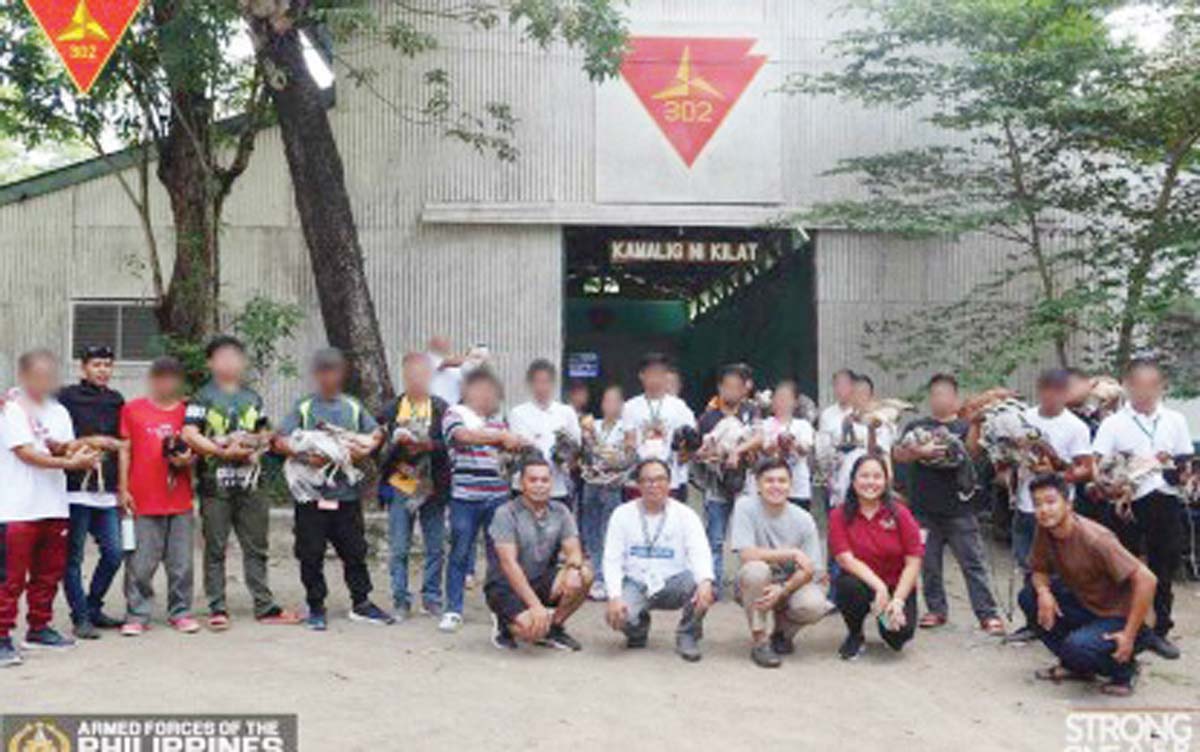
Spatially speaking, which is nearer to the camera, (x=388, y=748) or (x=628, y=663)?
(x=388, y=748)

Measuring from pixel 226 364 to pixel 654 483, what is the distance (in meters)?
2.78

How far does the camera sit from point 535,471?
6508 mm

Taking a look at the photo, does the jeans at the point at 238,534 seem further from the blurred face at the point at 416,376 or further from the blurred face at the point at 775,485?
the blurred face at the point at 775,485

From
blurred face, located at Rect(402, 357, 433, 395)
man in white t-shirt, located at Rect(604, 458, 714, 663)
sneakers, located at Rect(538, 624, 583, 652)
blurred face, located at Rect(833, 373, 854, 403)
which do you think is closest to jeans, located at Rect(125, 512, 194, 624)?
blurred face, located at Rect(402, 357, 433, 395)

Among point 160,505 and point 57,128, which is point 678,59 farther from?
point 160,505

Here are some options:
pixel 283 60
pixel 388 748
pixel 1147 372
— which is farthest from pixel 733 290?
pixel 388 748

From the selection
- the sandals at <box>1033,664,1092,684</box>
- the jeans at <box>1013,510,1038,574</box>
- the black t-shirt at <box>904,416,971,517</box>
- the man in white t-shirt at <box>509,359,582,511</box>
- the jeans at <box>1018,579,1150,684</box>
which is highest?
the man in white t-shirt at <box>509,359,582,511</box>

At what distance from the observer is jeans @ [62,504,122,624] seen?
21.3 feet

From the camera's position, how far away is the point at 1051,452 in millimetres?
6898

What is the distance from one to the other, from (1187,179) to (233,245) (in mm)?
9720

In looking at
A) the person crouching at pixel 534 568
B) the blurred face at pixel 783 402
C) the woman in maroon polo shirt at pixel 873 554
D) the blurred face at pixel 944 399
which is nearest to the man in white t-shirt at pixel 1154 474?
the blurred face at pixel 944 399

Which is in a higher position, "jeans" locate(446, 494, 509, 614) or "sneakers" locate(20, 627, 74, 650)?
"jeans" locate(446, 494, 509, 614)

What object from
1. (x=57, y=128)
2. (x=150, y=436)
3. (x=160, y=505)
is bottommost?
(x=160, y=505)

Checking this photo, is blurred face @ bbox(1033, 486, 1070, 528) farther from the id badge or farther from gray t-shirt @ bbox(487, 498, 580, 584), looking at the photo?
gray t-shirt @ bbox(487, 498, 580, 584)
